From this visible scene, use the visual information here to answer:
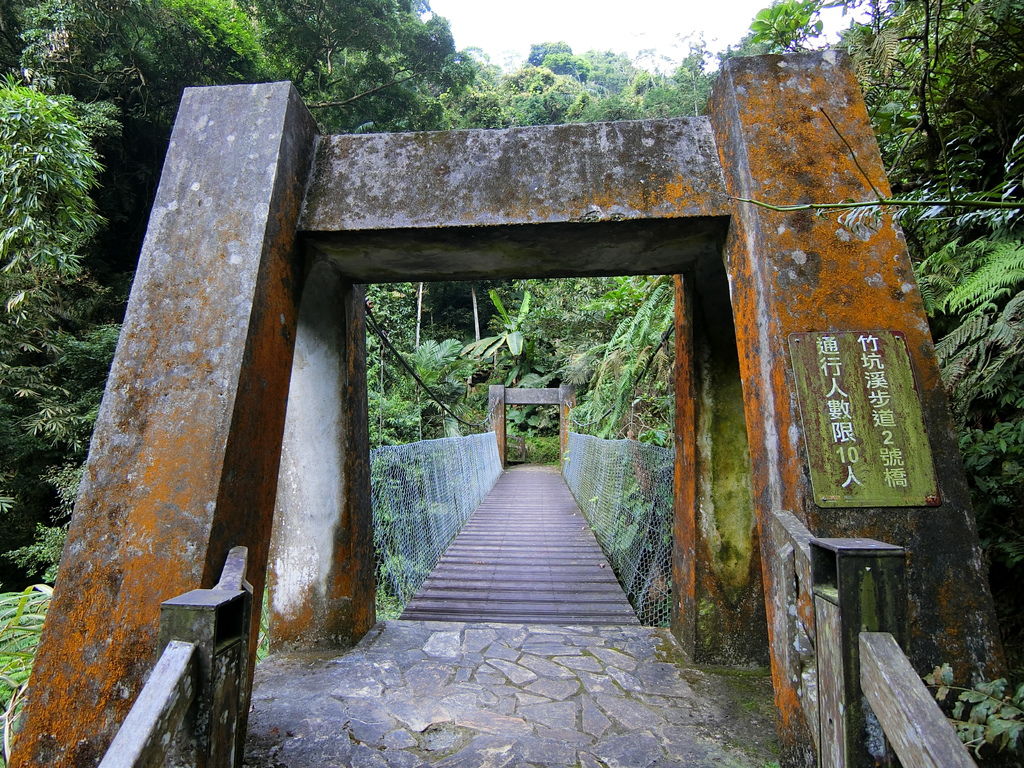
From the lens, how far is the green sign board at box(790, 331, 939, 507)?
4.21 feet

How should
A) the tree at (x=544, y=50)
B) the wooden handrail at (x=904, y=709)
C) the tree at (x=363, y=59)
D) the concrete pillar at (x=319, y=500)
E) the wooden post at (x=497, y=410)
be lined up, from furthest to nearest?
1. the tree at (x=544, y=50)
2. the wooden post at (x=497, y=410)
3. the tree at (x=363, y=59)
4. the concrete pillar at (x=319, y=500)
5. the wooden handrail at (x=904, y=709)

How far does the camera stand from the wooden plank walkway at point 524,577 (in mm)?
2877

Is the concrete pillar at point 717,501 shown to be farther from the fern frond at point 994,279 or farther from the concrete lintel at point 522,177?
the fern frond at point 994,279

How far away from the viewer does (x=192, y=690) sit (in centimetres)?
86

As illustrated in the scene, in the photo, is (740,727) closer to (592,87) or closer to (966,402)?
(966,402)

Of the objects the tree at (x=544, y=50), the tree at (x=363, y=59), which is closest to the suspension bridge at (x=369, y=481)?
the tree at (x=363, y=59)

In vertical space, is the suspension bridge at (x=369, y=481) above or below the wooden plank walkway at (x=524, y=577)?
above

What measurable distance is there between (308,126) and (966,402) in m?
2.35

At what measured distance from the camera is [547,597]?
3143 millimetres

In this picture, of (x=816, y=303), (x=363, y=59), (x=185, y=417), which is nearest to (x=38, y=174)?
(x=185, y=417)

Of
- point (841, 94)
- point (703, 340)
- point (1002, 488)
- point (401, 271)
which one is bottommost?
point (1002, 488)

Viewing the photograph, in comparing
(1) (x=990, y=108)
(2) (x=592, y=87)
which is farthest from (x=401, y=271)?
(2) (x=592, y=87)

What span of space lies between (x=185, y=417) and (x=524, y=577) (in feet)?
8.61

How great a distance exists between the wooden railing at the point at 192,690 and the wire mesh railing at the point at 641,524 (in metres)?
2.41
